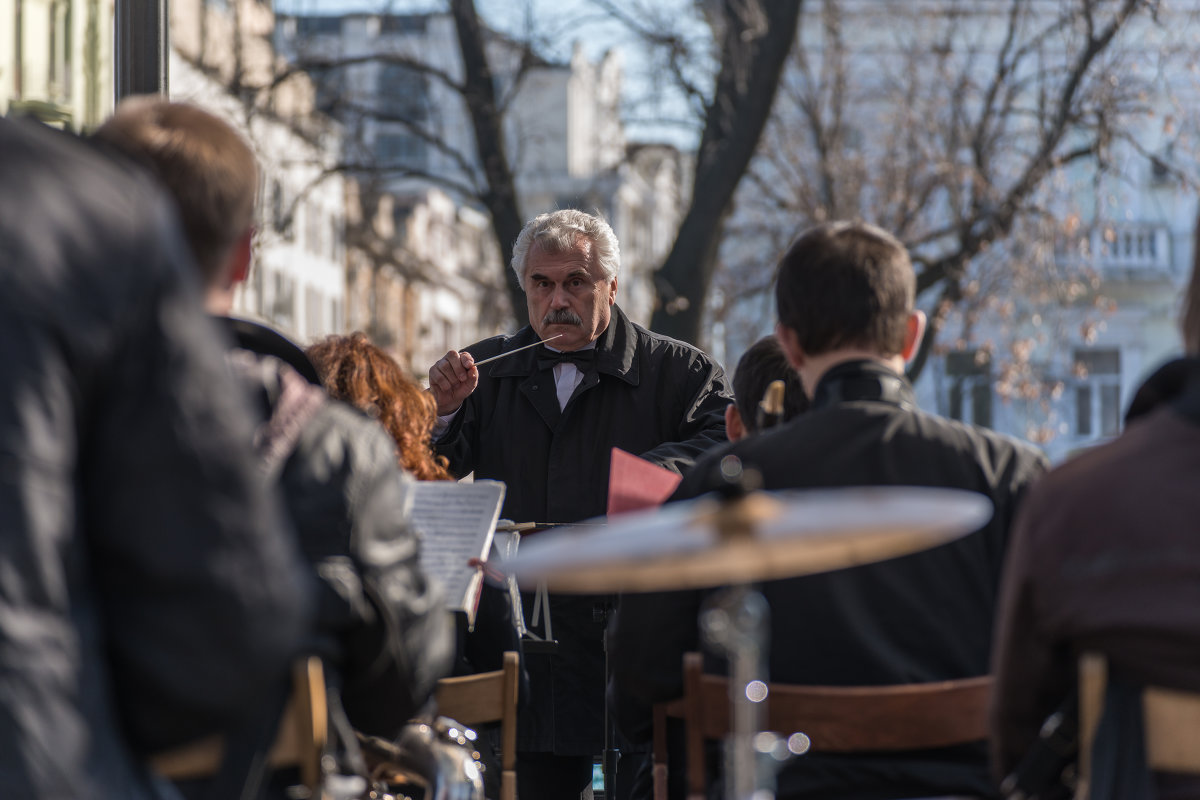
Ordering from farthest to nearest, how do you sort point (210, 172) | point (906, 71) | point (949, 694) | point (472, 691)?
point (906, 71)
point (472, 691)
point (949, 694)
point (210, 172)

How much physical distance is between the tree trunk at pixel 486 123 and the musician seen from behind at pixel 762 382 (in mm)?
9274

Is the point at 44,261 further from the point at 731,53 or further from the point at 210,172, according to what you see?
the point at 731,53

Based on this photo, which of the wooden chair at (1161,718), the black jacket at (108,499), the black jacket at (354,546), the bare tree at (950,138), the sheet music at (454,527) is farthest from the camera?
the bare tree at (950,138)

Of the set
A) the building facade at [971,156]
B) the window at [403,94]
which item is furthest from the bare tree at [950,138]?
the window at [403,94]

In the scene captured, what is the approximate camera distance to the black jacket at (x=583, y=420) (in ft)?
18.1

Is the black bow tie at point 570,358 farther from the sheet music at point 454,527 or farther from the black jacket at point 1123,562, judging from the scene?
the black jacket at point 1123,562

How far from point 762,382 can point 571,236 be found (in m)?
2.27

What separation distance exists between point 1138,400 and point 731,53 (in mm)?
10156

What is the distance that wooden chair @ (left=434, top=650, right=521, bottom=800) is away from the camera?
11.9 ft

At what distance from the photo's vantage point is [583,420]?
18.3ft

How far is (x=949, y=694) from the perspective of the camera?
289cm

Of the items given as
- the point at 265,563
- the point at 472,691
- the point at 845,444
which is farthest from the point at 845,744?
the point at 265,563

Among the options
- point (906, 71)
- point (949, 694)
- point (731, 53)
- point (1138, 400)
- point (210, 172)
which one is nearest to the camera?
point (210, 172)

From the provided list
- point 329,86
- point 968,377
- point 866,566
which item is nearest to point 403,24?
point 329,86
